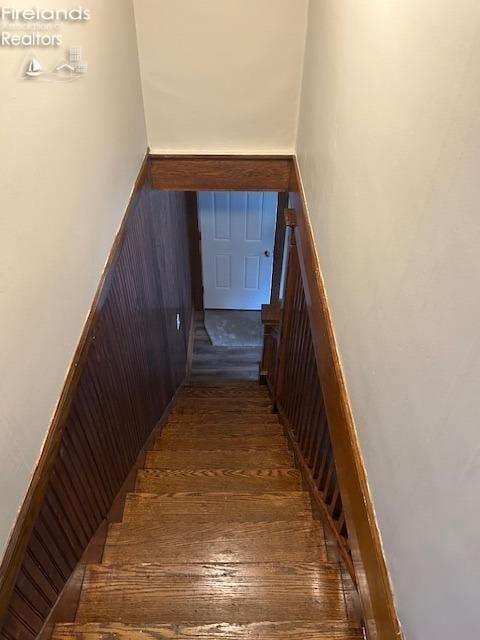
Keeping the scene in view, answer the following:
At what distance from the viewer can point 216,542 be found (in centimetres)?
184

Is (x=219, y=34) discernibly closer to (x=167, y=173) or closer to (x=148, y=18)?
(x=148, y=18)

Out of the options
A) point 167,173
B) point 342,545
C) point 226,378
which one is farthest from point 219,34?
point 226,378

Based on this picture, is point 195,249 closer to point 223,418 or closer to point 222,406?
point 222,406

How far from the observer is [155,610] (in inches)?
61.7

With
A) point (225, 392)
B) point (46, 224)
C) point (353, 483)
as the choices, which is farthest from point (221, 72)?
point (225, 392)

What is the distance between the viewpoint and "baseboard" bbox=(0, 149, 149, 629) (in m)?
1.06

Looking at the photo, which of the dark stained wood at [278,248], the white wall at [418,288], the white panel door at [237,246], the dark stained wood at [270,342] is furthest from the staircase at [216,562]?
the white panel door at [237,246]

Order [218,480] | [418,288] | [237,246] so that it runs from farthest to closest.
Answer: [237,246], [218,480], [418,288]

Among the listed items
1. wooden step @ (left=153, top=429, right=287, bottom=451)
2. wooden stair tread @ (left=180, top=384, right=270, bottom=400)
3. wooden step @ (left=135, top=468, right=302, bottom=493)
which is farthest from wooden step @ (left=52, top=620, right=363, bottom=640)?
wooden stair tread @ (left=180, top=384, right=270, bottom=400)

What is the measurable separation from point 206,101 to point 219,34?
324 millimetres

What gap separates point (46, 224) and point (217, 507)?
1.37 metres

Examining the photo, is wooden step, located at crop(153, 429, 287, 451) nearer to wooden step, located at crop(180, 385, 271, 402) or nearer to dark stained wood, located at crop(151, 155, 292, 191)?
wooden step, located at crop(180, 385, 271, 402)

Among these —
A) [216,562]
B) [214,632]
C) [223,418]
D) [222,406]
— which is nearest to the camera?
[214,632]

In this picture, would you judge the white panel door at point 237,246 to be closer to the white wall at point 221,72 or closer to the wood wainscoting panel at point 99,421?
the wood wainscoting panel at point 99,421
